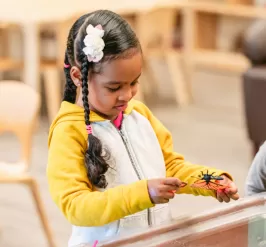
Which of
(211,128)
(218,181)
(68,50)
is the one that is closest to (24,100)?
(68,50)

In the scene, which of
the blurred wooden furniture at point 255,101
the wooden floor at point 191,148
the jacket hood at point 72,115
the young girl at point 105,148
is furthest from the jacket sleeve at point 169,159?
the blurred wooden furniture at point 255,101

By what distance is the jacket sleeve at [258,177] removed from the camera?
145cm

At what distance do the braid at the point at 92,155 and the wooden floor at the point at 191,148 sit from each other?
73cm

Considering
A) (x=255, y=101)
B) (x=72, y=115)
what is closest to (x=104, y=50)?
(x=72, y=115)

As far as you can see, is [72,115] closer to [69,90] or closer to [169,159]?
[69,90]

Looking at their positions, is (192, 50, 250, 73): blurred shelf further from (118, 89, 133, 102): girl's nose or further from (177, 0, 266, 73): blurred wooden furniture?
(118, 89, 133, 102): girl's nose

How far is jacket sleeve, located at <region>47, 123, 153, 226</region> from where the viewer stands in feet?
3.82

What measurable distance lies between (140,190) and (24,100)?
118 centimetres

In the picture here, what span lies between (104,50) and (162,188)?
28 cm

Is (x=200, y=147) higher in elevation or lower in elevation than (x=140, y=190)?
lower

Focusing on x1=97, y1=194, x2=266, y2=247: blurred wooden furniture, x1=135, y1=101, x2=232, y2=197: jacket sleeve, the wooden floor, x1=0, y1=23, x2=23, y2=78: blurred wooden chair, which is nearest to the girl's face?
x1=135, y1=101, x2=232, y2=197: jacket sleeve

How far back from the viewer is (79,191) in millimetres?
1188

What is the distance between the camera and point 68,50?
1271 mm

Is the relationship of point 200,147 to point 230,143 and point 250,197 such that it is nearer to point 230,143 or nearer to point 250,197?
point 230,143
